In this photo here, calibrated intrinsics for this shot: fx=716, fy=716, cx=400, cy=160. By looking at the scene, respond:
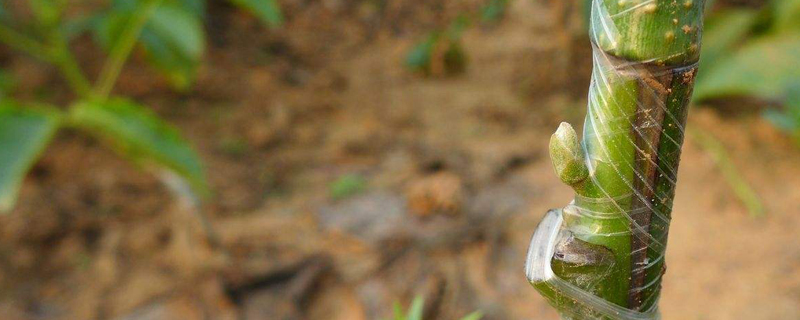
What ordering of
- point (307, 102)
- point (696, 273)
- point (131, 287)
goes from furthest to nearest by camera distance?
1. point (307, 102)
2. point (131, 287)
3. point (696, 273)

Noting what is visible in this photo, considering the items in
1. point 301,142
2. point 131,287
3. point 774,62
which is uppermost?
point 774,62

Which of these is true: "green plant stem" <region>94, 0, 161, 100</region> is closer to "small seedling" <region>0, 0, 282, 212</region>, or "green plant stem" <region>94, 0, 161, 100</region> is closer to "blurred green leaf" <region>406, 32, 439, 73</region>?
"small seedling" <region>0, 0, 282, 212</region>

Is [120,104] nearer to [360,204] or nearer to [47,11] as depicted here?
[47,11]

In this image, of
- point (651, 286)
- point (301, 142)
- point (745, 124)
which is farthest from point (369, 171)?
point (651, 286)

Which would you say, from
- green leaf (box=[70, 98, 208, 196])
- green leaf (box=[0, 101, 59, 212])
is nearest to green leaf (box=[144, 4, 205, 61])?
green leaf (box=[70, 98, 208, 196])

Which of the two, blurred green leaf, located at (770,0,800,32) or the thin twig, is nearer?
the thin twig

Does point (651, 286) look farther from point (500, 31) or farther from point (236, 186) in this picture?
point (500, 31)
